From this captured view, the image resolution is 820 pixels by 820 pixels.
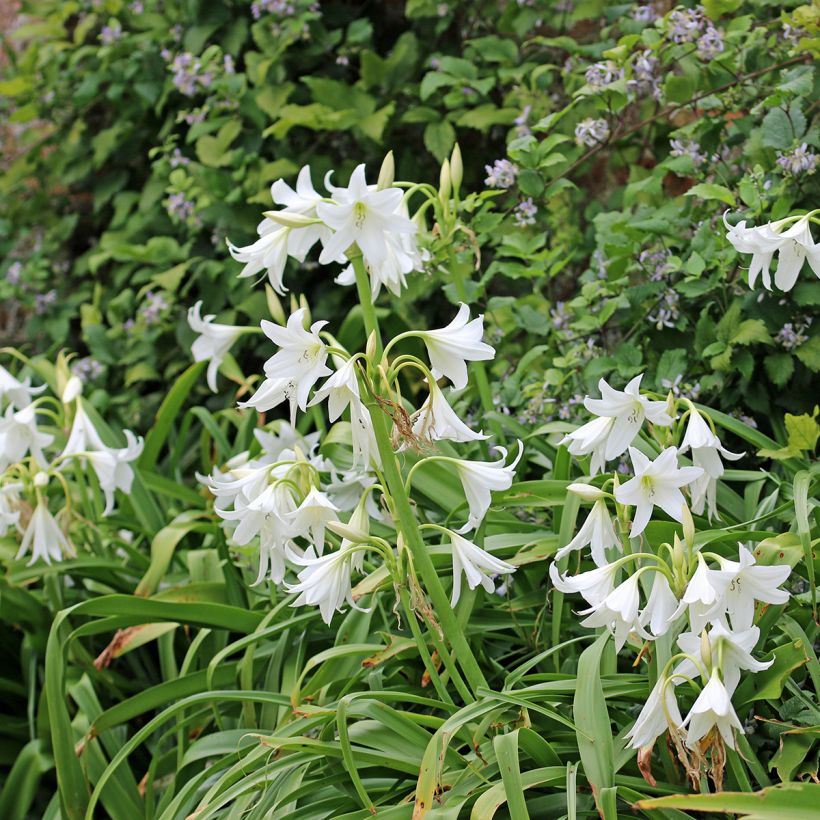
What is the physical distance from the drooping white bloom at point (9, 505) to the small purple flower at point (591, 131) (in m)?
1.53

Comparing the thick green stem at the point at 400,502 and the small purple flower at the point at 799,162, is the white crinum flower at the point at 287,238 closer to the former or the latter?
the thick green stem at the point at 400,502

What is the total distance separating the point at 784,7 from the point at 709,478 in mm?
1637

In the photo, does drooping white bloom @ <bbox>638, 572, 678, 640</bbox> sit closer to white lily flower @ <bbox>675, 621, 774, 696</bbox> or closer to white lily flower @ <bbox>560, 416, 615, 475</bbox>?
white lily flower @ <bbox>675, 621, 774, 696</bbox>

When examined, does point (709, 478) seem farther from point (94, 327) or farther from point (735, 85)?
point (94, 327)

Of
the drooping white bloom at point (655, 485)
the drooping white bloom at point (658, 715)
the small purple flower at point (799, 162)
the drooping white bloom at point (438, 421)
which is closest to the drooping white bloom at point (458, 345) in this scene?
the drooping white bloom at point (438, 421)

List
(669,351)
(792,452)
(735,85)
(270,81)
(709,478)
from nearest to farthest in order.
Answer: (709,478) → (792,452) → (669,351) → (735,85) → (270,81)

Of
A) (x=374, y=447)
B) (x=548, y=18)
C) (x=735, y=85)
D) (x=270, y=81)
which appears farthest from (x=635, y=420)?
(x=270, y=81)

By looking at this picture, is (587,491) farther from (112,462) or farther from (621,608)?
(112,462)

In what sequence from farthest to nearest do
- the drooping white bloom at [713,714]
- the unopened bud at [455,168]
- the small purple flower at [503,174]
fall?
the small purple flower at [503,174]
the unopened bud at [455,168]
the drooping white bloom at [713,714]

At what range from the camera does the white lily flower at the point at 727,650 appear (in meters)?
1.21

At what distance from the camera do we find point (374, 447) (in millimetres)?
1426

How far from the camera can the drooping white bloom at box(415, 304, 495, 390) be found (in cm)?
135

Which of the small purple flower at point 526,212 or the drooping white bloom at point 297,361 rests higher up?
the drooping white bloom at point 297,361

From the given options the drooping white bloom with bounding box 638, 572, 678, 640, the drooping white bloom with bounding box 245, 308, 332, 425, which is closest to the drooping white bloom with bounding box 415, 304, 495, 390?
the drooping white bloom with bounding box 245, 308, 332, 425
